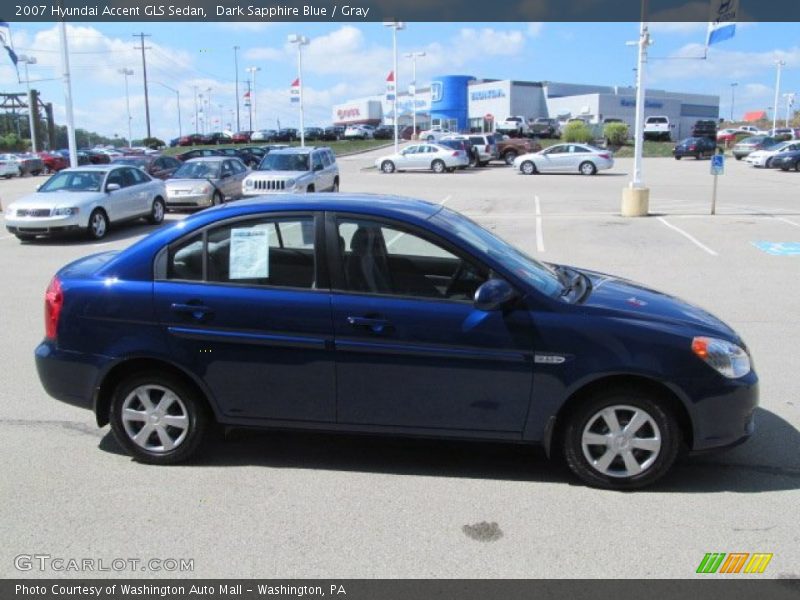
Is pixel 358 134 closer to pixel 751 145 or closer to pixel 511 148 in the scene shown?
pixel 511 148

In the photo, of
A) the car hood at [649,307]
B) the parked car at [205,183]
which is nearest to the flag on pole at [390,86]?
the parked car at [205,183]

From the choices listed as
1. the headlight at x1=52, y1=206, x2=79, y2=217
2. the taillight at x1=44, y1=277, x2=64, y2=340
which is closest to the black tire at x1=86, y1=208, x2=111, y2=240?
the headlight at x1=52, y1=206, x2=79, y2=217

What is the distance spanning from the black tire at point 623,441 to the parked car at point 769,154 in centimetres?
4126

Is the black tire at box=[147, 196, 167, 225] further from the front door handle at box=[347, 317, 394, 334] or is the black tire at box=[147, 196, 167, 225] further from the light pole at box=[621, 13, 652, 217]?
the front door handle at box=[347, 317, 394, 334]

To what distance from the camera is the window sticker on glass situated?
4.31 m

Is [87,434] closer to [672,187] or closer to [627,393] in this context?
[627,393]

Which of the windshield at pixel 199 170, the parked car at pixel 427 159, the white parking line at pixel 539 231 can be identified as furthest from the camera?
the parked car at pixel 427 159

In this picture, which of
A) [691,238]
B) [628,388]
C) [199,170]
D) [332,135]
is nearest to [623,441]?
[628,388]

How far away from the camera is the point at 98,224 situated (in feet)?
50.4

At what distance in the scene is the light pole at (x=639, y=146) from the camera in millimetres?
16547

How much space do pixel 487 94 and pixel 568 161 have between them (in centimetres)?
5336

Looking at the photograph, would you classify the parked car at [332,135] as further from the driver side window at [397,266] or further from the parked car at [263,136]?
the driver side window at [397,266]

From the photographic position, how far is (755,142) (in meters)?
48.2

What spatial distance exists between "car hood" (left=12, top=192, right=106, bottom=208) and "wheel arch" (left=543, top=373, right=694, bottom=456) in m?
13.3
